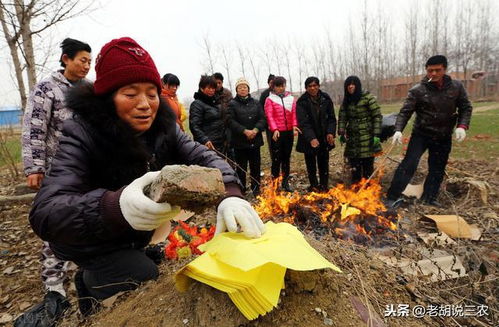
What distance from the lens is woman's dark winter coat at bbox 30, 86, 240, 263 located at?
49.1 inches

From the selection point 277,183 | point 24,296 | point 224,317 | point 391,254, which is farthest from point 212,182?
point 277,183

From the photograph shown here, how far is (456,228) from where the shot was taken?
3.37 meters

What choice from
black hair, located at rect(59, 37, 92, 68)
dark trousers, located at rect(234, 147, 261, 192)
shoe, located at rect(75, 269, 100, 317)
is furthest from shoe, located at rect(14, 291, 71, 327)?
dark trousers, located at rect(234, 147, 261, 192)

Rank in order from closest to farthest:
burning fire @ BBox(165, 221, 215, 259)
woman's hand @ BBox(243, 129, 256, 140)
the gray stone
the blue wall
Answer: the gray stone → burning fire @ BBox(165, 221, 215, 259) → woman's hand @ BBox(243, 129, 256, 140) → the blue wall

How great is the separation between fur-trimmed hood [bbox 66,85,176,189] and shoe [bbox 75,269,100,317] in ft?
2.41

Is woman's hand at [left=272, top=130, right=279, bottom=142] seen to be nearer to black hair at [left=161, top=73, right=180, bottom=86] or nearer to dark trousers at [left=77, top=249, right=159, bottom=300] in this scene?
black hair at [left=161, top=73, right=180, bottom=86]

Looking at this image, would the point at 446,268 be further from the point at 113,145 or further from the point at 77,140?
the point at 77,140

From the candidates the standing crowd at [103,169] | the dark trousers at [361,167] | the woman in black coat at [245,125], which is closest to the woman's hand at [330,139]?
the dark trousers at [361,167]

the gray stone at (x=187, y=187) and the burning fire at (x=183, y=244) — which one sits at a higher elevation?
the gray stone at (x=187, y=187)

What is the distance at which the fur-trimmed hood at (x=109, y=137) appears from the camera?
159 cm

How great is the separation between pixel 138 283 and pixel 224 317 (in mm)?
848

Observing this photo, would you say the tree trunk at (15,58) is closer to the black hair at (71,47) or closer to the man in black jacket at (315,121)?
the black hair at (71,47)

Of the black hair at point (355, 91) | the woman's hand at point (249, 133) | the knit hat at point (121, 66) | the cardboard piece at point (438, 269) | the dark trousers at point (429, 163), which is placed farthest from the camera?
the woman's hand at point (249, 133)

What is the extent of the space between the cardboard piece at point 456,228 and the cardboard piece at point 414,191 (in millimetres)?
1416
